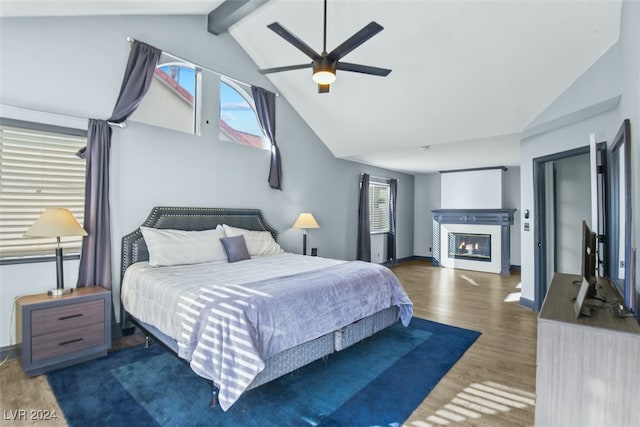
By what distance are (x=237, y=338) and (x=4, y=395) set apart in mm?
1792


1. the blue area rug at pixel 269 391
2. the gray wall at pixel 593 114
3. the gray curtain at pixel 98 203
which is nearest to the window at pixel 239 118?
the gray curtain at pixel 98 203

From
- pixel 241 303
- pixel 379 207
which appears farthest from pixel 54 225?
pixel 379 207

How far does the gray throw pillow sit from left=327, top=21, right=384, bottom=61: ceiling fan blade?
228cm

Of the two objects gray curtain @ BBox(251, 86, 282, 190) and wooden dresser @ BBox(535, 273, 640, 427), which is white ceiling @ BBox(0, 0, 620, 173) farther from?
wooden dresser @ BBox(535, 273, 640, 427)

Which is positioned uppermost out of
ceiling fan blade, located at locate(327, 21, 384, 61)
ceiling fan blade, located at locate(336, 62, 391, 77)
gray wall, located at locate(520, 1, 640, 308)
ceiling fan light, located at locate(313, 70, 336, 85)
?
ceiling fan blade, located at locate(327, 21, 384, 61)

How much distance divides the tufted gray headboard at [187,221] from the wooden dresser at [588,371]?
11.8 ft

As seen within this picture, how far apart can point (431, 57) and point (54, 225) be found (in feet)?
13.4

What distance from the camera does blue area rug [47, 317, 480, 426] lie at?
2016mm

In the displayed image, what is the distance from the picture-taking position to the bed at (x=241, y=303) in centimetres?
198

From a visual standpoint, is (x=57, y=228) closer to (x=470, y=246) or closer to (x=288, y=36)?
(x=288, y=36)

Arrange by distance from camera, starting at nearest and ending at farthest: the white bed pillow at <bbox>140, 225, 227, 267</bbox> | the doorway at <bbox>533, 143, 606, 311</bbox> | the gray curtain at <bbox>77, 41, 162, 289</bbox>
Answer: the gray curtain at <bbox>77, 41, 162, 289</bbox>, the white bed pillow at <bbox>140, 225, 227, 267</bbox>, the doorway at <bbox>533, 143, 606, 311</bbox>

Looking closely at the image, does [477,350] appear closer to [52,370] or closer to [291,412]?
[291,412]

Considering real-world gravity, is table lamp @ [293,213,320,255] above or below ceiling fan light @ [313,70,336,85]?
below

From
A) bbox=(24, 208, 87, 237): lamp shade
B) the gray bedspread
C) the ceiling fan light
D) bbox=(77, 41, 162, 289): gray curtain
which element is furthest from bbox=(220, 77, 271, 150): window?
the gray bedspread
